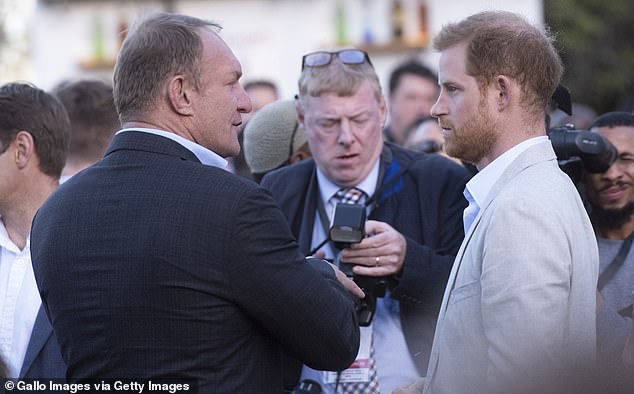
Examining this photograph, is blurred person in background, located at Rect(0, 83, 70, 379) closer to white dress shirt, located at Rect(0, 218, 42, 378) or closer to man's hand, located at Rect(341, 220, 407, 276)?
white dress shirt, located at Rect(0, 218, 42, 378)

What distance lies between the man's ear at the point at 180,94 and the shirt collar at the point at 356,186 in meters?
1.24

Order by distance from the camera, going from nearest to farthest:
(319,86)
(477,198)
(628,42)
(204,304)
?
(204,304), (477,198), (319,86), (628,42)

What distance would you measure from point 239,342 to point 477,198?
2.91 feet

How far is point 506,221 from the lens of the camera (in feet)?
8.41

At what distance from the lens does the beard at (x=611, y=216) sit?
12.2 feet

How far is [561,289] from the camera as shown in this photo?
2535 mm

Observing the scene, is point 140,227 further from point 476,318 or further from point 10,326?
point 10,326

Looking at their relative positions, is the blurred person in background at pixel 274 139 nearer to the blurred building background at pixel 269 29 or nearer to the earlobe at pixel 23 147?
the earlobe at pixel 23 147

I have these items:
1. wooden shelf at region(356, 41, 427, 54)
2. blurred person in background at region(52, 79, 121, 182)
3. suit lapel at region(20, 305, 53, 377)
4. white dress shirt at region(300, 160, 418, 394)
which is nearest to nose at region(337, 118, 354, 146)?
white dress shirt at region(300, 160, 418, 394)

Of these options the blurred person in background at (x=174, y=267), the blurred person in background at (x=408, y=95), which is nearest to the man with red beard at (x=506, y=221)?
the blurred person in background at (x=174, y=267)

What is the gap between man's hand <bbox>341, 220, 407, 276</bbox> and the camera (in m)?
3.38

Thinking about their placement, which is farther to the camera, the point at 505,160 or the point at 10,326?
the point at 10,326

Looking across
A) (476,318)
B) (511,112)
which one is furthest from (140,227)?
(511,112)

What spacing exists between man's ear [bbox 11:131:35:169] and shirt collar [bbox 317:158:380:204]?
1.19 m
